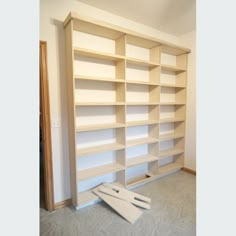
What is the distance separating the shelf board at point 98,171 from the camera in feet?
6.93

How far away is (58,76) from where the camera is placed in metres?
2.05

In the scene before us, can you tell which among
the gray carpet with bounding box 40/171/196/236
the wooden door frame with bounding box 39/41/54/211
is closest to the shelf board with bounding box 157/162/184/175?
the gray carpet with bounding box 40/171/196/236

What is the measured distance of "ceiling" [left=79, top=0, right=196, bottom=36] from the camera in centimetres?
214

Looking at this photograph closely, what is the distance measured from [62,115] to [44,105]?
26 centimetres

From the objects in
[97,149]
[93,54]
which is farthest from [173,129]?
[93,54]

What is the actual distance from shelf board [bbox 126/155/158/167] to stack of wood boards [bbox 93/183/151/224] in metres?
0.41

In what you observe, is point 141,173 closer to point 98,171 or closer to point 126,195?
point 126,195

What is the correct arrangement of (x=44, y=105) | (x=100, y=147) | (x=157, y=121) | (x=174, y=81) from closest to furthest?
(x=44, y=105) < (x=100, y=147) < (x=157, y=121) < (x=174, y=81)

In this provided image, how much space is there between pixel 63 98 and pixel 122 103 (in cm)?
82

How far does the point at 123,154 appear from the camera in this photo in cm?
244

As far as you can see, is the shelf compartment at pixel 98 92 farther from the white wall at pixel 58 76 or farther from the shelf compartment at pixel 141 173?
the shelf compartment at pixel 141 173

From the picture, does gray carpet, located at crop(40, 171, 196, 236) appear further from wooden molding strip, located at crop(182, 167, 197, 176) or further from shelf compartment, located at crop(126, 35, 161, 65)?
shelf compartment, located at crop(126, 35, 161, 65)
